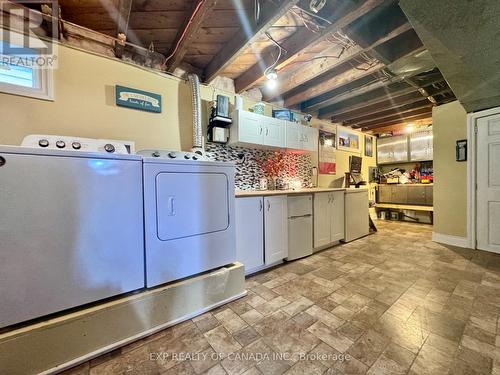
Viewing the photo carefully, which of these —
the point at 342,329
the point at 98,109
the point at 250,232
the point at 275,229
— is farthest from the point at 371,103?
the point at 98,109

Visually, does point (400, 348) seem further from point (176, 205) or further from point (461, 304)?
point (176, 205)

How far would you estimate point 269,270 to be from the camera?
2553mm

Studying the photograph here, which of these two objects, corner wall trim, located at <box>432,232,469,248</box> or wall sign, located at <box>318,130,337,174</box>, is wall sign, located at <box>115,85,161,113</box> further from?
corner wall trim, located at <box>432,232,469,248</box>

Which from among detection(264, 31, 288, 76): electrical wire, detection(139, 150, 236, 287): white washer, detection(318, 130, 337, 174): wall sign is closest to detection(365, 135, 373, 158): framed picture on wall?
detection(318, 130, 337, 174): wall sign

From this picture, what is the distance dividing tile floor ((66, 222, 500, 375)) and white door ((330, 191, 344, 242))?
93 centimetres

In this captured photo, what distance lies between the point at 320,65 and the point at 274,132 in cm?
101

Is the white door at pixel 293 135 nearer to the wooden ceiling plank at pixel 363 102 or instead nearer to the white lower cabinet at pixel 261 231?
the wooden ceiling plank at pixel 363 102

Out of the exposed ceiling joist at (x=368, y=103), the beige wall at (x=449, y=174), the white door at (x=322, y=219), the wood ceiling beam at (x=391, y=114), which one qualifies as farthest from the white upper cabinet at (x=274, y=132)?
the beige wall at (x=449, y=174)

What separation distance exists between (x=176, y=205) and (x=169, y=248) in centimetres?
34

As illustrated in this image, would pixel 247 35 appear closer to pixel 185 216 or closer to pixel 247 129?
pixel 247 129

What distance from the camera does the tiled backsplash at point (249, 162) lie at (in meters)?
2.87

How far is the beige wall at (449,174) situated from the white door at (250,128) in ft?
10.6

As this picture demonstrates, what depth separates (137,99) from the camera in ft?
7.36

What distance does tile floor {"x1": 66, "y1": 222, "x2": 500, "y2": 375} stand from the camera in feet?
3.95
